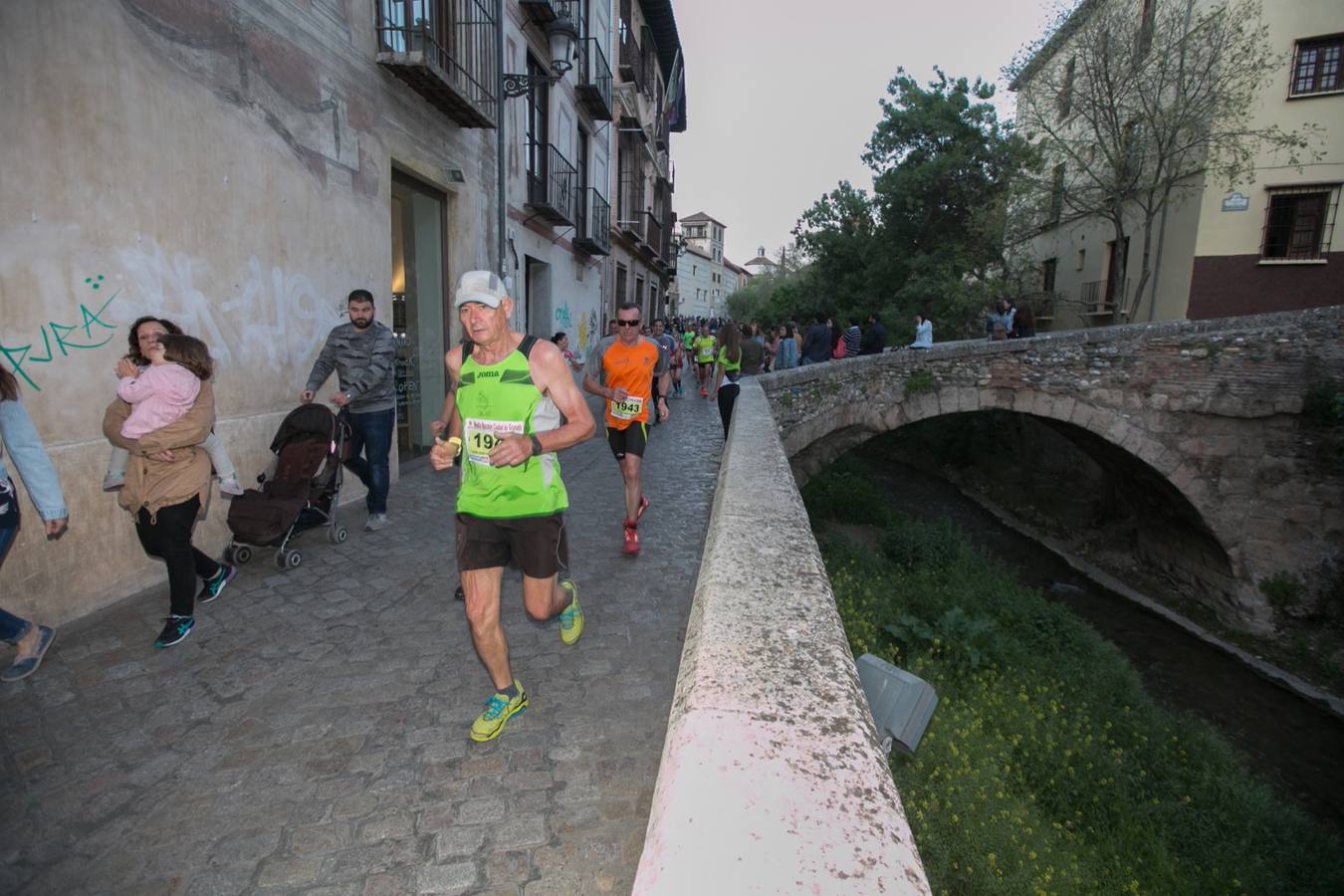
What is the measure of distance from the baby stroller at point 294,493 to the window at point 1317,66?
20.3 m

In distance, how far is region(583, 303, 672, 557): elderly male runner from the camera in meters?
4.96

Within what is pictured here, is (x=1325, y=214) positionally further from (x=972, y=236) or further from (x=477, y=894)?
(x=477, y=894)

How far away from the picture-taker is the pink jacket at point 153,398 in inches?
134

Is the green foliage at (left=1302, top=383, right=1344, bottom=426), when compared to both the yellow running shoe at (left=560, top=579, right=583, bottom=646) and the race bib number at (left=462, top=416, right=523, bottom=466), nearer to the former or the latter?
the yellow running shoe at (left=560, top=579, right=583, bottom=646)

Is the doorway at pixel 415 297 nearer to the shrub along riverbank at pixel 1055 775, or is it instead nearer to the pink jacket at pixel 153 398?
the pink jacket at pixel 153 398

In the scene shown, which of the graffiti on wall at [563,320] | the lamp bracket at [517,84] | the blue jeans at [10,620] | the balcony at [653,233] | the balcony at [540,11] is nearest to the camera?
the blue jeans at [10,620]

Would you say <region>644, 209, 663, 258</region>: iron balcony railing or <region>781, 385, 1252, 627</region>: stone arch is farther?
<region>644, 209, 663, 258</region>: iron balcony railing

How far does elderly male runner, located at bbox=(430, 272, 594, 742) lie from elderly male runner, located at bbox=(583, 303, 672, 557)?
2173mm

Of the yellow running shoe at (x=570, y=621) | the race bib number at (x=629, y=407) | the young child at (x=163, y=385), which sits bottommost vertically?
the yellow running shoe at (x=570, y=621)

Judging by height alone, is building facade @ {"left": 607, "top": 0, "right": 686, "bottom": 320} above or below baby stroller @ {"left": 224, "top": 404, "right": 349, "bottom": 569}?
above

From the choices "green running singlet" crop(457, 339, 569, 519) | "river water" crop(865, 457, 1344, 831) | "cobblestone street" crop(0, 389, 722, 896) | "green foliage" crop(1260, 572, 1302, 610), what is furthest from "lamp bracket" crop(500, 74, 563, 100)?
"green foliage" crop(1260, 572, 1302, 610)

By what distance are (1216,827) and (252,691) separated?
7.79m

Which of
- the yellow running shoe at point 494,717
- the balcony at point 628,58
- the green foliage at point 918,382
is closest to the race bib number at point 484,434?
the yellow running shoe at point 494,717

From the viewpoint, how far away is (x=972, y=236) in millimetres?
21469
